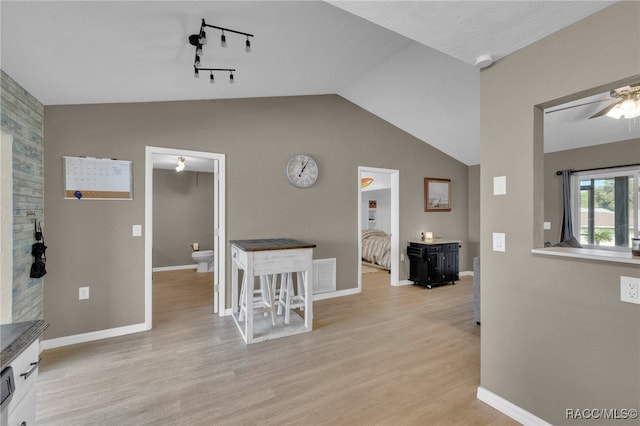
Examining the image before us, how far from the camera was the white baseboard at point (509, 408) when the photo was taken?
1.68 metres

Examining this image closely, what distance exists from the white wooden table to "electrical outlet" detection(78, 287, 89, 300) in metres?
1.45

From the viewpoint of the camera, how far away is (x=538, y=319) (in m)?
1.68

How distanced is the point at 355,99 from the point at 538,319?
145 inches

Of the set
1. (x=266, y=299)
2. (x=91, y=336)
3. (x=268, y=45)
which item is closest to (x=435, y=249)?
(x=266, y=299)

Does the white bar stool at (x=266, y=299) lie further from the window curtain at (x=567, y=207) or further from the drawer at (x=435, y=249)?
the window curtain at (x=567, y=207)

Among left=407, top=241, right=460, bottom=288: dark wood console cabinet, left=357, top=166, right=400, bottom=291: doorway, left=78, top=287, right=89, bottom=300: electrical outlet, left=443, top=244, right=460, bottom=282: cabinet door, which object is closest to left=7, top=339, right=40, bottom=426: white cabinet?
left=78, top=287, right=89, bottom=300: electrical outlet

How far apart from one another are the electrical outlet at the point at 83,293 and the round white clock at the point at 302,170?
2.54m

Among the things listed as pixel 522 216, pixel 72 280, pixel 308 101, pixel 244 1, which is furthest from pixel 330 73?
pixel 72 280

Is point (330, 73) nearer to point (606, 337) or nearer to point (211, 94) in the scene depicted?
point (211, 94)

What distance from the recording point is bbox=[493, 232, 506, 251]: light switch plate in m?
1.86

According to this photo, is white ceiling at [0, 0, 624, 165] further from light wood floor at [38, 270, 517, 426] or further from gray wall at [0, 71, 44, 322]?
light wood floor at [38, 270, 517, 426]

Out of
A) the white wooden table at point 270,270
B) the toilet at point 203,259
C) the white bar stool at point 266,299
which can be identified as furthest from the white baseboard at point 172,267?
the white wooden table at point 270,270

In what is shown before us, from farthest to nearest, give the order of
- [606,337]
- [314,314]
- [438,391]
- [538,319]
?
[314,314] < [438,391] < [538,319] < [606,337]

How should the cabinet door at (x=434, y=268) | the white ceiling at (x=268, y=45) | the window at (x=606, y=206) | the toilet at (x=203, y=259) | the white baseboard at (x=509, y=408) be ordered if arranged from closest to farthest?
1. the white ceiling at (x=268, y=45)
2. the white baseboard at (x=509, y=408)
3. the window at (x=606, y=206)
4. the cabinet door at (x=434, y=268)
5. the toilet at (x=203, y=259)
